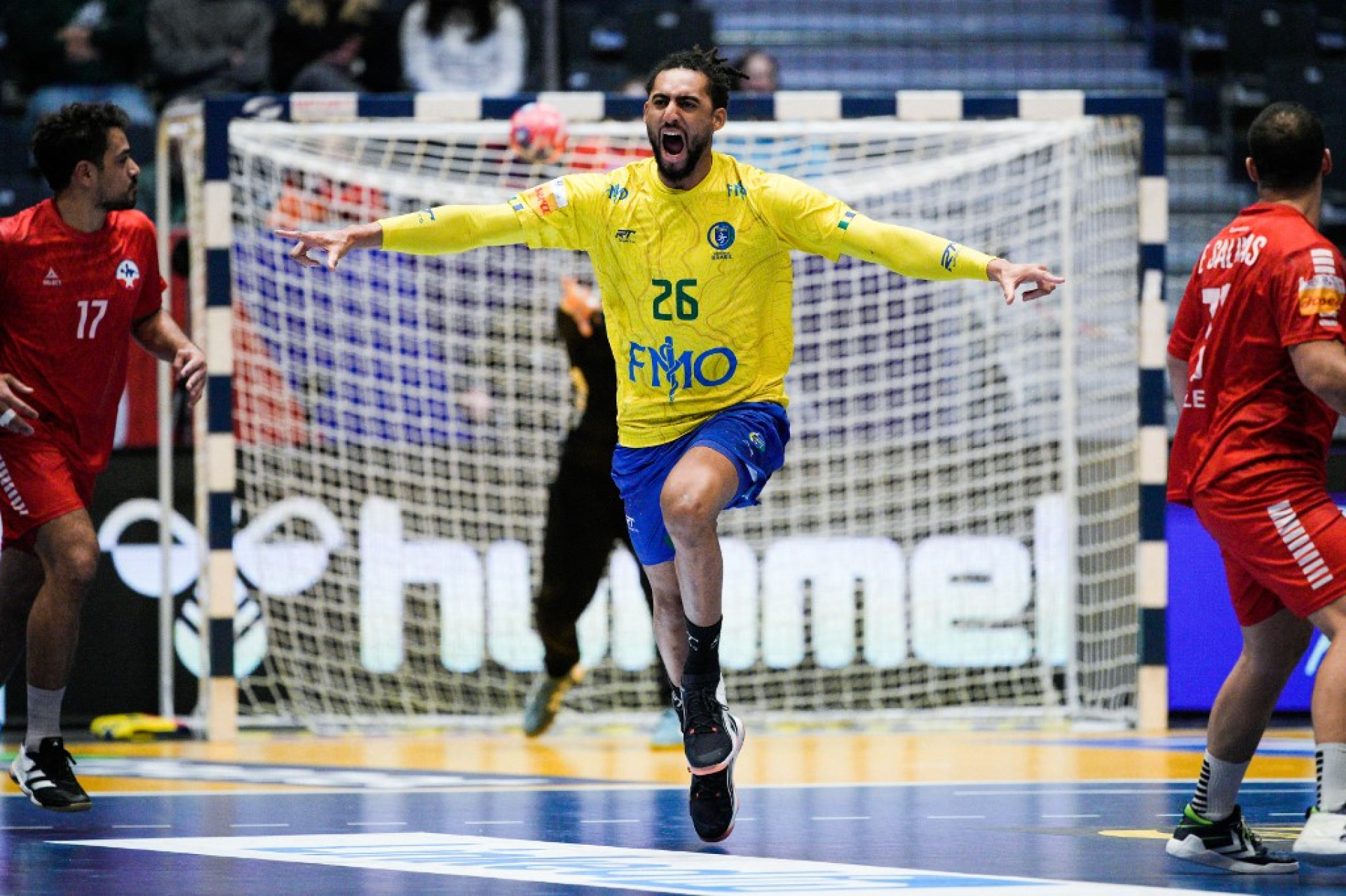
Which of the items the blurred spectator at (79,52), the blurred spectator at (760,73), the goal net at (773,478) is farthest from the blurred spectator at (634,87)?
the blurred spectator at (79,52)

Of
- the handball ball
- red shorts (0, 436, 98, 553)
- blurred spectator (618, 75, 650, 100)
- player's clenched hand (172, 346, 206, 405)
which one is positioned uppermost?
blurred spectator (618, 75, 650, 100)

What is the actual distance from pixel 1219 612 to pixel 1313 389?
15.5ft

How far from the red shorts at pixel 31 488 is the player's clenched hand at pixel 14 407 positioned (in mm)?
96

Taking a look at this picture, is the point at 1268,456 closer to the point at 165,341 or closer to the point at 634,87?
the point at 165,341

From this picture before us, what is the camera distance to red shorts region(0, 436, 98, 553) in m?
6.20

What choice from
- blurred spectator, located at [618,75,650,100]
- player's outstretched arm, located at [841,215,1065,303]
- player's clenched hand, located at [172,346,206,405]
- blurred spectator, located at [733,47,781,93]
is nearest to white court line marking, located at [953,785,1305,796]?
player's outstretched arm, located at [841,215,1065,303]

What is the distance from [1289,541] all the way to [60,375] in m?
3.84

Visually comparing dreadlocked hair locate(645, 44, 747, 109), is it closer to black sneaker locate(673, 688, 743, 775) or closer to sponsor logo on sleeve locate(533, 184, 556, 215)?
sponsor logo on sleeve locate(533, 184, 556, 215)

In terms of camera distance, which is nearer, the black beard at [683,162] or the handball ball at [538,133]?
the black beard at [683,162]

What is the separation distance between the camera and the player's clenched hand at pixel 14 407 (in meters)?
6.05

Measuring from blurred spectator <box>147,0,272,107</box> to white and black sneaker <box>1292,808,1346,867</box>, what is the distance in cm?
916

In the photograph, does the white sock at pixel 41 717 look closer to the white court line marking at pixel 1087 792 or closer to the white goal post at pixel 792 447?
the white goal post at pixel 792 447

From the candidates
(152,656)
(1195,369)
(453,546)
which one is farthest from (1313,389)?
(152,656)

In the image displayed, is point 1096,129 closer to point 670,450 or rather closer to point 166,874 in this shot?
point 670,450
